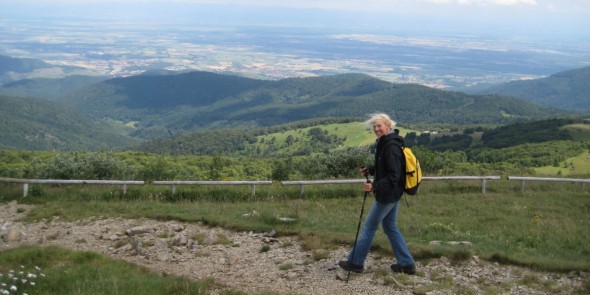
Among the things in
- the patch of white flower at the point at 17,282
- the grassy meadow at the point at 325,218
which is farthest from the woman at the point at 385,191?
the patch of white flower at the point at 17,282

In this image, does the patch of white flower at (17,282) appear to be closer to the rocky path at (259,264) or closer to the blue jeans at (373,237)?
the rocky path at (259,264)

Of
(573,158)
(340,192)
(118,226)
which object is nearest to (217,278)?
(118,226)

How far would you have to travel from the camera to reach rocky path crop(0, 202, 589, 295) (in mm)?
8164

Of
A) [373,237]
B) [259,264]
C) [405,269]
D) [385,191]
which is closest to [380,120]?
[385,191]

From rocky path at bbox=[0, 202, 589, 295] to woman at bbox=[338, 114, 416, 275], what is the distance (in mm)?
258

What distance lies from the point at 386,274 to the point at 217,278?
305cm

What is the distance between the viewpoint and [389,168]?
7758 millimetres

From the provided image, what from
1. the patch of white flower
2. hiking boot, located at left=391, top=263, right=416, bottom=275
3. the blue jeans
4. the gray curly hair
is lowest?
the patch of white flower

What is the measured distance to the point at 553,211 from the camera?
1512 cm

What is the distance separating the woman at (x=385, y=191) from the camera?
25.5 feet

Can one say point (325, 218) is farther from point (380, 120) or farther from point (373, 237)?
point (380, 120)

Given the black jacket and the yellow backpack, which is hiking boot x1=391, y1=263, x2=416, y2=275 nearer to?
the black jacket

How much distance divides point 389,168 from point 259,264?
3.52 metres

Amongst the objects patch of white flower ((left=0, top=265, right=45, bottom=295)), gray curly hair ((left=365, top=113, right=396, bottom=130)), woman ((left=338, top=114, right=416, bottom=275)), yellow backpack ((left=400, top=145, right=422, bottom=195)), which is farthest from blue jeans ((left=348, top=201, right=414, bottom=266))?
patch of white flower ((left=0, top=265, right=45, bottom=295))
